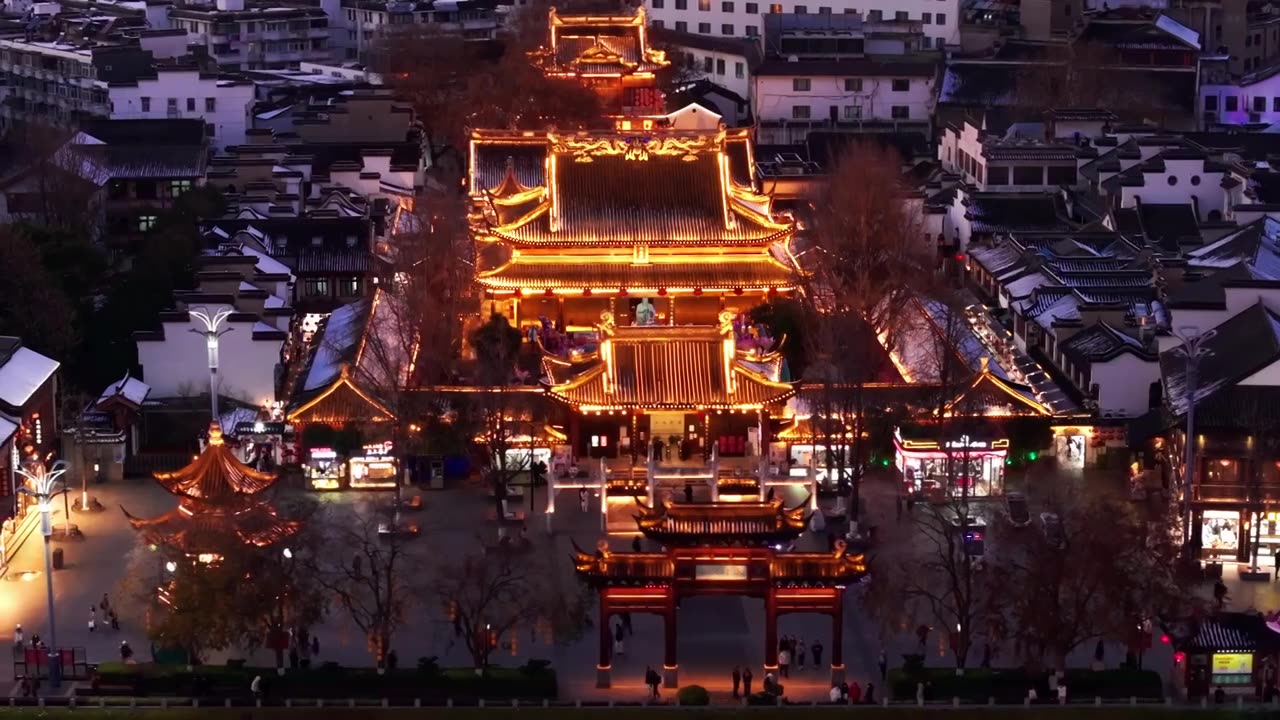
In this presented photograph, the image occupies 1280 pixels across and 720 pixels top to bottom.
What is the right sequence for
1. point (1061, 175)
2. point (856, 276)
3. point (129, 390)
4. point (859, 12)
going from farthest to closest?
point (859, 12)
point (1061, 175)
point (856, 276)
point (129, 390)

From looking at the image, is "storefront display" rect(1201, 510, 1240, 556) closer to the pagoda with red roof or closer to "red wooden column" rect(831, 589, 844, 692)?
"red wooden column" rect(831, 589, 844, 692)

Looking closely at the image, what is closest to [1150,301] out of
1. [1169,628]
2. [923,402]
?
[923,402]

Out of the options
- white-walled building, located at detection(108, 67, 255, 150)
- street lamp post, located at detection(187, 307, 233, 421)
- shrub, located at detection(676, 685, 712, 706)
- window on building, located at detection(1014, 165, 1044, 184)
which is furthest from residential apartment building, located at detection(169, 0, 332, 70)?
shrub, located at detection(676, 685, 712, 706)

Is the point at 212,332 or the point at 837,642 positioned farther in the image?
the point at 212,332

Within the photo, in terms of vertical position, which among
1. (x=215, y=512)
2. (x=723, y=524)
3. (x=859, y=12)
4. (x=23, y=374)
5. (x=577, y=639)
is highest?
(x=859, y=12)

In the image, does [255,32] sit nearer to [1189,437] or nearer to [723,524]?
[1189,437]

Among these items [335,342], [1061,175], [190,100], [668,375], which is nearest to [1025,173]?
[1061,175]
